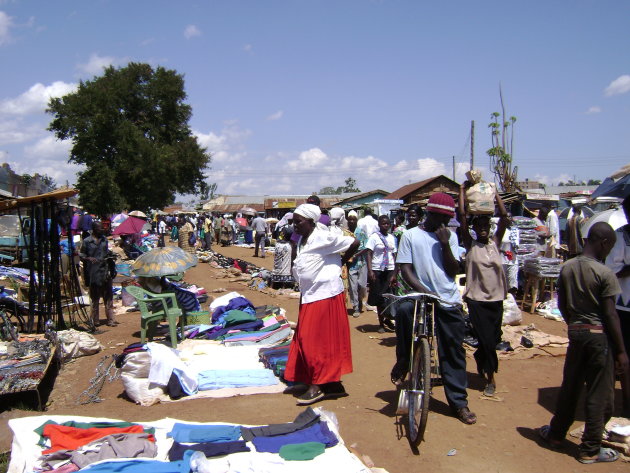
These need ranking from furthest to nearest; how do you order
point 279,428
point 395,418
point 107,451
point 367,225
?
point 367,225, point 395,418, point 279,428, point 107,451

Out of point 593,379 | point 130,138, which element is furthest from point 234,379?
point 130,138

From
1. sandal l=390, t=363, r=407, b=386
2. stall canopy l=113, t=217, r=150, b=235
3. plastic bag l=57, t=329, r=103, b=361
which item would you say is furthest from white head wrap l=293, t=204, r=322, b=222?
stall canopy l=113, t=217, r=150, b=235

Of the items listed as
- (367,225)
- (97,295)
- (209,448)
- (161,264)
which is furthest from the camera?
(367,225)

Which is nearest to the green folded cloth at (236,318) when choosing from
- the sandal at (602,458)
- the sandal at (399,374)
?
the sandal at (399,374)

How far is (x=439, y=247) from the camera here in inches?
179

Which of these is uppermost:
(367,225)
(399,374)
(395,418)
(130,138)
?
(130,138)

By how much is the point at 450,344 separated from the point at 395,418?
89 centimetres

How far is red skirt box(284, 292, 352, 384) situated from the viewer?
506cm

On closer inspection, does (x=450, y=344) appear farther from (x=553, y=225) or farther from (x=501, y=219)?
(x=553, y=225)

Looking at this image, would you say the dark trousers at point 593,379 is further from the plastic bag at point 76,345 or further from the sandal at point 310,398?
the plastic bag at point 76,345

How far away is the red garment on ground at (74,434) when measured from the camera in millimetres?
3762

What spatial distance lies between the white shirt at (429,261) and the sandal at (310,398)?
5.33ft

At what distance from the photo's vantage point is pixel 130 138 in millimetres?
34406

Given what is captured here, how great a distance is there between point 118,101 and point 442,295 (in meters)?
35.9
